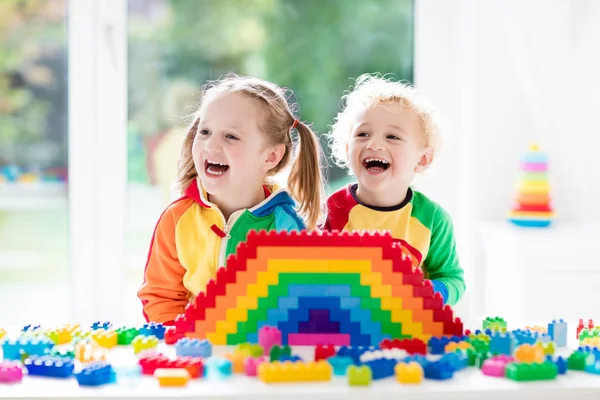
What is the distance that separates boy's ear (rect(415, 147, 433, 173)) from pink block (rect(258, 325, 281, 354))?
0.57 meters

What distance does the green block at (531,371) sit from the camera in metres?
0.83

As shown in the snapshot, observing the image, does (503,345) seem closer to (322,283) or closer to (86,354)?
(322,283)

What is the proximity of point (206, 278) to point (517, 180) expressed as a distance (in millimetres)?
1496

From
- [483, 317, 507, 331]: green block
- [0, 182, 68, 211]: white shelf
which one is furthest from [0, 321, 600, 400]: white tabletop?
[0, 182, 68, 211]: white shelf

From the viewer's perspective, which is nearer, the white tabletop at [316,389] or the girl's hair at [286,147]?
the white tabletop at [316,389]

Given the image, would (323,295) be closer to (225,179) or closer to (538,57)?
(225,179)

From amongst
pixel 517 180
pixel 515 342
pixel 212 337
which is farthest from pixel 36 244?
pixel 515 342

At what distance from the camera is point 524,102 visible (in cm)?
246

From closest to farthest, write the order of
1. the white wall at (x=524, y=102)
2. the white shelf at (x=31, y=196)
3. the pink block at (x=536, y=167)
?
1. the pink block at (x=536, y=167)
2. the white wall at (x=524, y=102)
3. the white shelf at (x=31, y=196)

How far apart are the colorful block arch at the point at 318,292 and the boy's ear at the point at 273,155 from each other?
0.36 metres

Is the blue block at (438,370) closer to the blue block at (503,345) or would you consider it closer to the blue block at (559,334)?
the blue block at (503,345)

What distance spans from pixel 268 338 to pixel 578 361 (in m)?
0.36

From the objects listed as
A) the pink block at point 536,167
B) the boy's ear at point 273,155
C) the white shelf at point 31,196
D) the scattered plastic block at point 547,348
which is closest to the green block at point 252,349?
the scattered plastic block at point 547,348

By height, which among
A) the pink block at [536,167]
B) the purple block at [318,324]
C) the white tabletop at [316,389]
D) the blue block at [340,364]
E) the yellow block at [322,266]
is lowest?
the white tabletop at [316,389]
